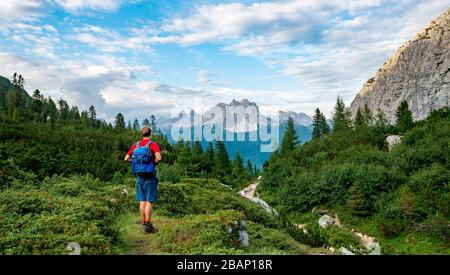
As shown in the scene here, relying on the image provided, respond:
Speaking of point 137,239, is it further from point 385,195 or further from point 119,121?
point 119,121

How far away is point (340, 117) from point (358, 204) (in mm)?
56159

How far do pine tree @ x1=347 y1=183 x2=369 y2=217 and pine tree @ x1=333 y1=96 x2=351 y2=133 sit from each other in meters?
46.8

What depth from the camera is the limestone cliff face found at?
121750 mm

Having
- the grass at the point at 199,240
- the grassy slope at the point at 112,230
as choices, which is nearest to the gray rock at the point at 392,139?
the grassy slope at the point at 112,230

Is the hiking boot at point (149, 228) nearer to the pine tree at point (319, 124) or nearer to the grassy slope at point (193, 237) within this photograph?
the grassy slope at point (193, 237)

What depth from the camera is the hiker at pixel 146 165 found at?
10.0 m

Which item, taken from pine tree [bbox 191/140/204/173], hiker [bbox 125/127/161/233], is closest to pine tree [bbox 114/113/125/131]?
pine tree [bbox 191/140/204/173]

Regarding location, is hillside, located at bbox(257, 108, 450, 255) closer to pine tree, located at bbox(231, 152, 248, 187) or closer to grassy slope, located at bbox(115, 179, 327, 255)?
grassy slope, located at bbox(115, 179, 327, 255)

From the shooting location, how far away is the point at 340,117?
85375 millimetres

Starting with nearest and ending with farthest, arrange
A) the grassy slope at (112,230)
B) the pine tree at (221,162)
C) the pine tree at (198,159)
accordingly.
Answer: the grassy slope at (112,230) → the pine tree at (198,159) → the pine tree at (221,162)

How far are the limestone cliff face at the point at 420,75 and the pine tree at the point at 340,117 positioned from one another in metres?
29.2
